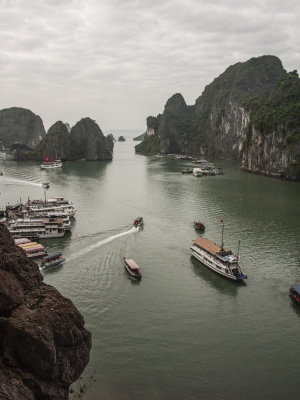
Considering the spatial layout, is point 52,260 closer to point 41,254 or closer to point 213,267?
point 41,254

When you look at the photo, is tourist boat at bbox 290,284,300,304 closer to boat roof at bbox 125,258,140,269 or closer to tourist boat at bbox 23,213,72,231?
boat roof at bbox 125,258,140,269

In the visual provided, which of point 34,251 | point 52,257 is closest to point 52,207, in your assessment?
point 34,251

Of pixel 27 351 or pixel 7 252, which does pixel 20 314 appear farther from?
pixel 7 252

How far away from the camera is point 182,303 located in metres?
36.9

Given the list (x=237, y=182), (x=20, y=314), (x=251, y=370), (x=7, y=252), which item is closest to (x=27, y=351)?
(x=20, y=314)

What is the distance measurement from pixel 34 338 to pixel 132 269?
28.9 metres

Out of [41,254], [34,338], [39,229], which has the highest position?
[34,338]

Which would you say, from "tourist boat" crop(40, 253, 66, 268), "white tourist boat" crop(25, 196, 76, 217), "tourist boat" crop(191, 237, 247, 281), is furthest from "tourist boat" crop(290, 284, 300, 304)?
"white tourist boat" crop(25, 196, 76, 217)

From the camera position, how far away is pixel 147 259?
48.6m

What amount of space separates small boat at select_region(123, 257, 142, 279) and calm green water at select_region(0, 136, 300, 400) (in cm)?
93

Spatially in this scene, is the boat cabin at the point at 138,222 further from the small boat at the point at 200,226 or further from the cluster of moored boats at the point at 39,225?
the cluster of moored boats at the point at 39,225

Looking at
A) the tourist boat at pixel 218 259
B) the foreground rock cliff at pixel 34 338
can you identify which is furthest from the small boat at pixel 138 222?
the foreground rock cliff at pixel 34 338

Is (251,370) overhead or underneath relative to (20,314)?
underneath

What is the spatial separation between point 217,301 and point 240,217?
34.7 metres
